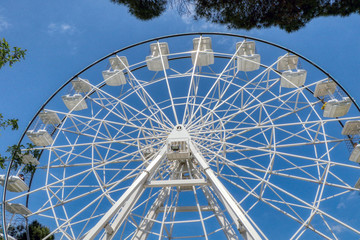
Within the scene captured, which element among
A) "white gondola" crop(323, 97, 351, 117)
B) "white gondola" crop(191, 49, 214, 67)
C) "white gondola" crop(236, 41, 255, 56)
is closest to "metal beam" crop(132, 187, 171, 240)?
"white gondola" crop(191, 49, 214, 67)

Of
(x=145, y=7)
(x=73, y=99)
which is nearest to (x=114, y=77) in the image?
(x=73, y=99)

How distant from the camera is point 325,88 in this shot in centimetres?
1413

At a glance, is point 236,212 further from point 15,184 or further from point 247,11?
point 15,184

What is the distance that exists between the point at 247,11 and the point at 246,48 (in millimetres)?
3889

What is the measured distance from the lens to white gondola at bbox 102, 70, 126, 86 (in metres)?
15.3

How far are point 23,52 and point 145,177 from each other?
509cm

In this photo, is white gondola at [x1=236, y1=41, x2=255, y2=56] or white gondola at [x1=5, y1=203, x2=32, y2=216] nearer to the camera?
white gondola at [x1=5, y1=203, x2=32, y2=216]

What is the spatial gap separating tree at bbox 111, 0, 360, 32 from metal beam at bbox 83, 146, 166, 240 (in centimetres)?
536

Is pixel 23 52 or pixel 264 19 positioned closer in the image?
pixel 23 52

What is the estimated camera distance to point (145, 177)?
371 inches

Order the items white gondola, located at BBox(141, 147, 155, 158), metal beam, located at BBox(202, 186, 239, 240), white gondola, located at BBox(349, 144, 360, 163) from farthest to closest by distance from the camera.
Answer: white gondola, located at BBox(141, 147, 155, 158)
white gondola, located at BBox(349, 144, 360, 163)
metal beam, located at BBox(202, 186, 239, 240)

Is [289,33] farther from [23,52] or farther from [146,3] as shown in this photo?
[23,52]

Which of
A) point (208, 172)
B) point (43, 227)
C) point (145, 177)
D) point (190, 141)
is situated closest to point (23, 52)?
point (145, 177)

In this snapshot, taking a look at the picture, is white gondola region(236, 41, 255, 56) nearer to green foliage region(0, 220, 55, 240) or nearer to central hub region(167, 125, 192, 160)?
central hub region(167, 125, 192, 160)
